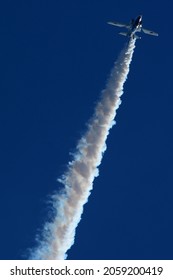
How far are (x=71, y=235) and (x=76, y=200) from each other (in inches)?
182

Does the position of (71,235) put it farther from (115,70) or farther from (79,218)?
(115,70)

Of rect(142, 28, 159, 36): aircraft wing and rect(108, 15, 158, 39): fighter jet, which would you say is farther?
rect(142, 28, 159, 36): aircraft wing

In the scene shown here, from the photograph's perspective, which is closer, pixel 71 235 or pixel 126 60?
pixel 71 235

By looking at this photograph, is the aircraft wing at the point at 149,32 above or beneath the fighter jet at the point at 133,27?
above

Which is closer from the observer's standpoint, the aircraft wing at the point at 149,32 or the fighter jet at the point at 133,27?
the fighter jet at the point at 133,27

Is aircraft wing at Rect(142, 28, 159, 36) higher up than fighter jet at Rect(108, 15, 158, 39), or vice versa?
aircraft wing at Rect(142, 28, 159, 36)

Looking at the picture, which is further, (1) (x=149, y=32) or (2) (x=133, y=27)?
(1) (x=149, y=32)
